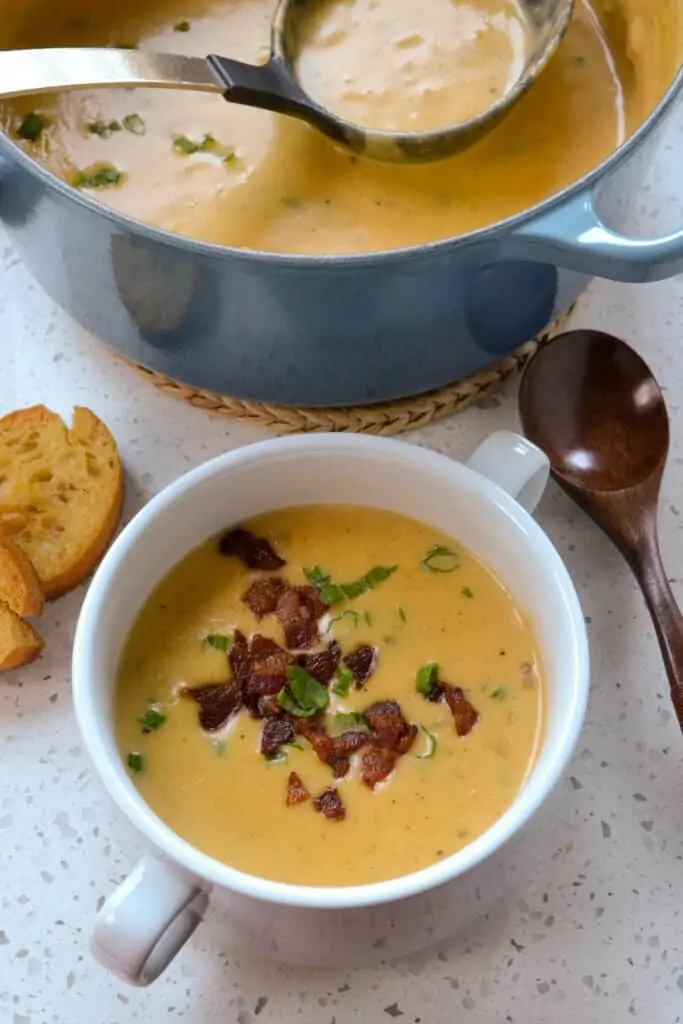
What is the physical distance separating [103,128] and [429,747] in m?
0.61

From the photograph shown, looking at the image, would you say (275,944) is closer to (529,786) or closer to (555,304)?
(529,786)

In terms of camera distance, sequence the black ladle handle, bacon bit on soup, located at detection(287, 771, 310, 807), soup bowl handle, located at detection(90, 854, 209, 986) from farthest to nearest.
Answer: the black ladle handle → bacon bit on soup, located at detection(287, 771, 310, 807) → soup bowl handle, located at detection(90, 854, 209, 986)

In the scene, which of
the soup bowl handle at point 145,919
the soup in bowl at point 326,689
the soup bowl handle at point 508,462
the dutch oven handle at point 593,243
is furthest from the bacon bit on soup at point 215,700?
the dutch oven handle at point 593,243

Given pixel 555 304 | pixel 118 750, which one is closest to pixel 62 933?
pixel 118 750

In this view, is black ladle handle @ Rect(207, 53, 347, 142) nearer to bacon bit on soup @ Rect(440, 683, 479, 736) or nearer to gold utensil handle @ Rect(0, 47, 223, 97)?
gold utensil handle @ Rect(0, 47, 223, 97)

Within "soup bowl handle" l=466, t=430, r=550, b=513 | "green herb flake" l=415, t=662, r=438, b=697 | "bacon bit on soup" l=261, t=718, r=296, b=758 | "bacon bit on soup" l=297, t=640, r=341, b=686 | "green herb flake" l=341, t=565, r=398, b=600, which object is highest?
"soup bowl handle" l=466, t=430, r=550, b=513

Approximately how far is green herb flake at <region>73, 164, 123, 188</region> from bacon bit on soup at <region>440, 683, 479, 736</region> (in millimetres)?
523

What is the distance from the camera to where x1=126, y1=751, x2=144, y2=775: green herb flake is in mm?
747

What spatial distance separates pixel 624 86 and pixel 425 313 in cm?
41

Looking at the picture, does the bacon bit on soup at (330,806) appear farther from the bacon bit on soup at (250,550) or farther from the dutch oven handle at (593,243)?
the dutch oven handle at (593,243)

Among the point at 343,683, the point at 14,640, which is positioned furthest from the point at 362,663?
the point at 14,640

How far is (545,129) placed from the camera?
1.06m

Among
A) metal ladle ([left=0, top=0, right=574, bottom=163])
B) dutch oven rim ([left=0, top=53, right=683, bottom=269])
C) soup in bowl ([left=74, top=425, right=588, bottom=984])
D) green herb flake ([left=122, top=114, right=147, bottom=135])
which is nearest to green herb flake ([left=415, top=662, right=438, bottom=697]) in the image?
soup in bowl ([left=74, top=425, right=588, bottom=984])

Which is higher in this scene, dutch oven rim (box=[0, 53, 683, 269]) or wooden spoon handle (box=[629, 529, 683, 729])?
dutch oven rim (box=[0, 53, 683, 269])
